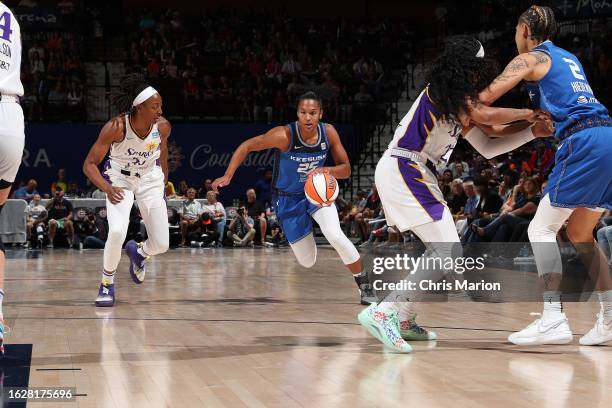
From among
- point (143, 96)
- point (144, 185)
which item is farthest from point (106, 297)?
point (143, 96)

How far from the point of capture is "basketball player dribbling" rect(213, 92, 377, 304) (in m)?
6.84

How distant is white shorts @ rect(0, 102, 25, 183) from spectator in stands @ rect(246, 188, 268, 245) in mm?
12075

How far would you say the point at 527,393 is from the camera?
11.7 ft

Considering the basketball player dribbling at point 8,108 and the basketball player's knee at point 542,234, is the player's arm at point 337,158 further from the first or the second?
the basketball player dribbling at point 8,108

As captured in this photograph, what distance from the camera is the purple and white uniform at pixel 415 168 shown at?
186 inches

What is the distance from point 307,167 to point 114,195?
5.05ft

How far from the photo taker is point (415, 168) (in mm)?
4781

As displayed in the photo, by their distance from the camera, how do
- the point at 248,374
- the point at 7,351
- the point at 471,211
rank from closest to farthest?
the point at 248,374, the point at 7,351, the point at 471,211

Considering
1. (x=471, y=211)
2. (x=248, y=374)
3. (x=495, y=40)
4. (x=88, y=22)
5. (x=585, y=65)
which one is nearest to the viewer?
(x=248, y=374)

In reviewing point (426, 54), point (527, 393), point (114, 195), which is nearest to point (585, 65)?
point (426, 54)

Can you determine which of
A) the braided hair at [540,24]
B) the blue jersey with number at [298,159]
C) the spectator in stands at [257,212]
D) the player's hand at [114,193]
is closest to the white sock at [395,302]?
the braided hair at [540,24]

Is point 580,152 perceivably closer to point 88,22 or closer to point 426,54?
point 426,54

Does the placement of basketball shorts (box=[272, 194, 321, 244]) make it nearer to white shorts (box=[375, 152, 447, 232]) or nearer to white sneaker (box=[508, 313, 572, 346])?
white shorts (box=[375, 152, 447, 232])

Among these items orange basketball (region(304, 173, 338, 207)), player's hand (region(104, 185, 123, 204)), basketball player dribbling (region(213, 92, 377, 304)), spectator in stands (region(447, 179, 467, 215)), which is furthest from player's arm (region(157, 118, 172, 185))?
spectator in stands (region(447, 179, 467, 215))
